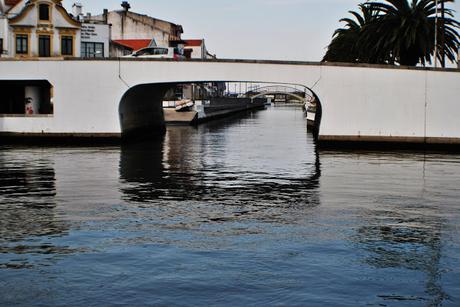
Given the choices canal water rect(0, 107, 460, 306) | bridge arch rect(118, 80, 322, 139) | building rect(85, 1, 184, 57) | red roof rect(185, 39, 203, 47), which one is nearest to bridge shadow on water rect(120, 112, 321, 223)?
canal water rect(0, 107, 460, 306)

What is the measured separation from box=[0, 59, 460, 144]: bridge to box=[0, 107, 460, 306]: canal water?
47.7ft

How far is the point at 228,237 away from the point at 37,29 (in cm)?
5179

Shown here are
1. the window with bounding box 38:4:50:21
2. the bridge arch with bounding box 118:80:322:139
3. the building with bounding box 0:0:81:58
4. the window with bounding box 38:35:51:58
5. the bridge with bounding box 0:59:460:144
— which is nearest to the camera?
the bridge with bounding box 0:59:460:144

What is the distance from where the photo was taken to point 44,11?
59.8 metres

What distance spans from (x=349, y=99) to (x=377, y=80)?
2.22 meters

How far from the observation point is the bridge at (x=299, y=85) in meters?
41.0

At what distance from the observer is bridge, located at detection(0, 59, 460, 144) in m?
41.0

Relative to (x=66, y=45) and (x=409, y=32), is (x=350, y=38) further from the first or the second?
(x=66, y=45)

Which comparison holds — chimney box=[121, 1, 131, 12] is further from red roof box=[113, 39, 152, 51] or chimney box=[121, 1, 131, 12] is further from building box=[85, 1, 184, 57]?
red roof box=[113, 39, 152, 51]

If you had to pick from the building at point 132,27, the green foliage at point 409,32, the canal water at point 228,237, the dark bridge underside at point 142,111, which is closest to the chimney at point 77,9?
the dark bridge underside at point 142,111

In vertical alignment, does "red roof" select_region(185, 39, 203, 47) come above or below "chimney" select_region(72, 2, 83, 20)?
above

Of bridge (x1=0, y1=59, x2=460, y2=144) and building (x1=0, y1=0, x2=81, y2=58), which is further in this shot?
building (x1=0, y1=0, x2=81, y2=58)

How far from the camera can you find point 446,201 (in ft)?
63.4

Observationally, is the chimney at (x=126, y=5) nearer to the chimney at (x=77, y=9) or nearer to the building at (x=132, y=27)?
the building at (x=132, y=27)
